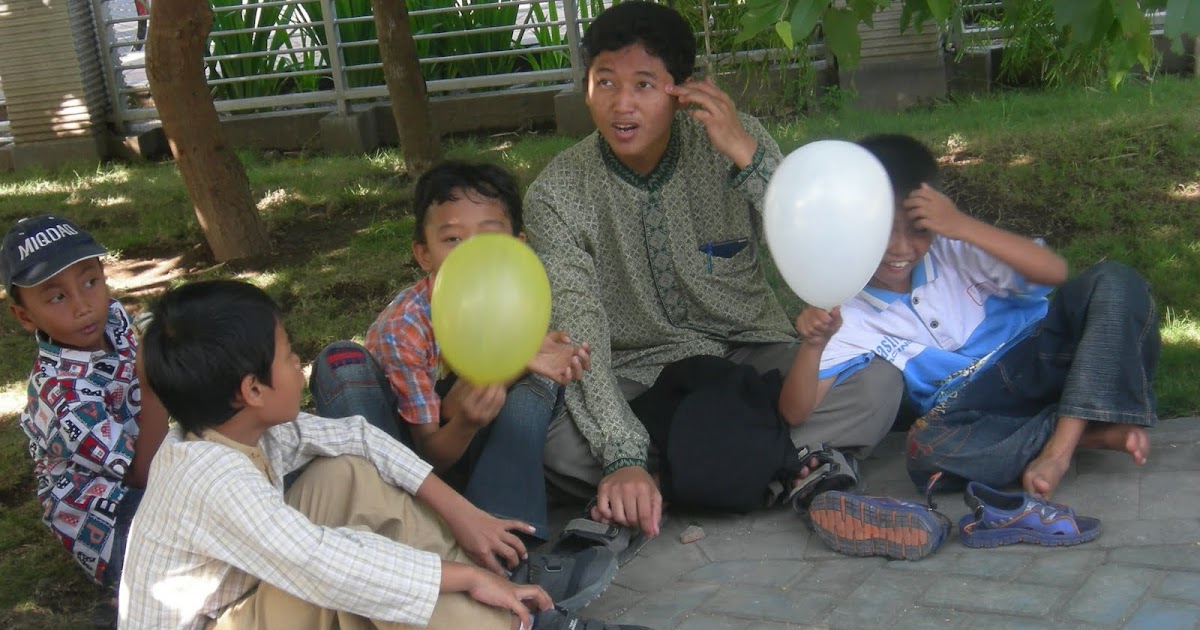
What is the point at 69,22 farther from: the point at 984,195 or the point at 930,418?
the point at 930,418

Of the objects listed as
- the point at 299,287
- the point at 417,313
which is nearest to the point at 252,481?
the point at 417,313

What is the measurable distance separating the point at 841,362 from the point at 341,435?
134 cm

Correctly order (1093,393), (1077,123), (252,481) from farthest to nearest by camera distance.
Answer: (1077,123) → (1093,393) → (252,481)

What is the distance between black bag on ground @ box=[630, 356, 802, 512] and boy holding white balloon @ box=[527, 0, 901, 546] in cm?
8

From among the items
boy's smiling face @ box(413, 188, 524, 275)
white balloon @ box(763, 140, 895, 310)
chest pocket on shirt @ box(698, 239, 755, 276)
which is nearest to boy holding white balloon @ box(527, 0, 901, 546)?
chest pocket on shirt @ box(698, 239, 755, 276)

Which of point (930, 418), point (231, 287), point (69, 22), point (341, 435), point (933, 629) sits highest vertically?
point (69, 22)

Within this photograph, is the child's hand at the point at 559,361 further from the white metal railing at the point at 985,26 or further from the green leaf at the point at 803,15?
the white metal railing at the point at 985,26

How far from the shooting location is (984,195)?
5320 mm

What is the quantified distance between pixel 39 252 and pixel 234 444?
0.94 m

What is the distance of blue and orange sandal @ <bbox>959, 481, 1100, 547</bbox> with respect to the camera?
109 inches

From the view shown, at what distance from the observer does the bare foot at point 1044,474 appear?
2.93 meters

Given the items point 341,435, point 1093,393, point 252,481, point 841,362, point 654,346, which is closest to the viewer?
point 252,481

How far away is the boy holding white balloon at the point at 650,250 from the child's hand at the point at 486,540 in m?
0.34

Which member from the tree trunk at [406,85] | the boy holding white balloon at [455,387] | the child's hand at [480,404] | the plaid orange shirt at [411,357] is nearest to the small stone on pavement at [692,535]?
the boy holding white balloon at [455,387]
